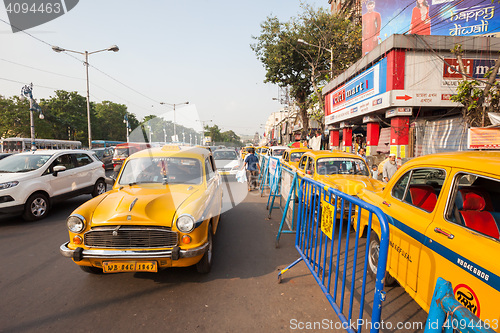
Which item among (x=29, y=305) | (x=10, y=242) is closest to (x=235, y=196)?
(x=10, y=242)

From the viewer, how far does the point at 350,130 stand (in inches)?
758

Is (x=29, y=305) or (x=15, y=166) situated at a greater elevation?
(x=15, y=166)

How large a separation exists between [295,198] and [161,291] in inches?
106

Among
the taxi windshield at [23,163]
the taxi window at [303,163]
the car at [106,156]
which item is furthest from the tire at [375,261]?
the car at [106,156]

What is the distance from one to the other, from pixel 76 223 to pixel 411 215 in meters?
3.99

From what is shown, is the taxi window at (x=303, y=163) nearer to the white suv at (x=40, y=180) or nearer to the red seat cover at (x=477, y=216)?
the red seat cover at (x=477, y=216)

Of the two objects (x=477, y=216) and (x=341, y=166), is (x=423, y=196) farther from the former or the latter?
(x=341, y=166)

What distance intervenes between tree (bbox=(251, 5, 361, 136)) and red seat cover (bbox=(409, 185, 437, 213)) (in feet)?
63.8

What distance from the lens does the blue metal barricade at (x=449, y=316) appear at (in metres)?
1.42

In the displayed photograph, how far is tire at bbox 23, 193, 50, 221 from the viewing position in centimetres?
631

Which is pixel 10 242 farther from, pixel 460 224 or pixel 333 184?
pixel 460 224

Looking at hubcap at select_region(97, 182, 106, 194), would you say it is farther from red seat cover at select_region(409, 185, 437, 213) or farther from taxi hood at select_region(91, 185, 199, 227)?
red seat cover at select_region(409, 185, 437, 213)

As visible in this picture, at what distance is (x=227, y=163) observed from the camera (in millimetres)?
13133

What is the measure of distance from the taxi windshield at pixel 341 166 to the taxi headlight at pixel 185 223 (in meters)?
4.61
